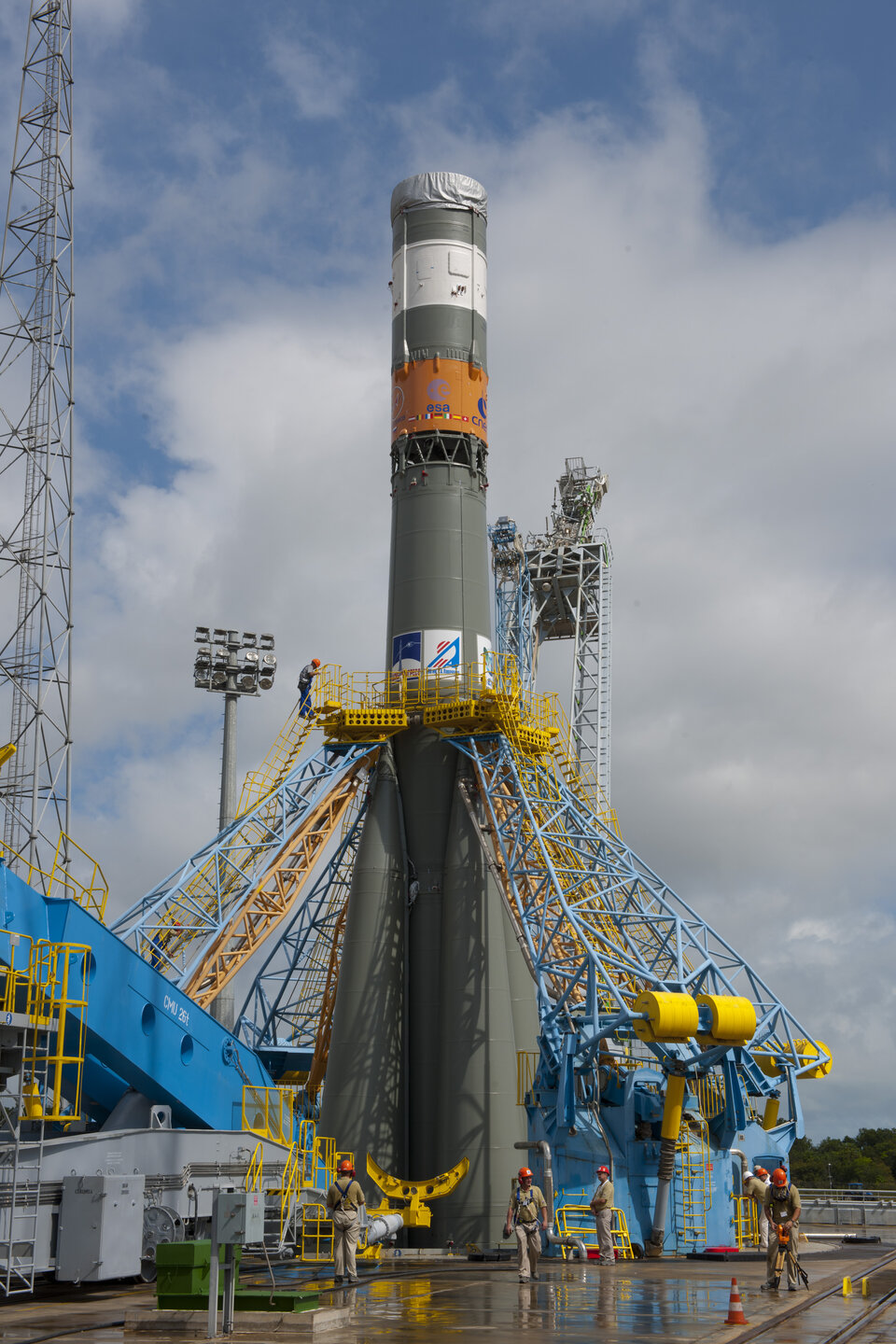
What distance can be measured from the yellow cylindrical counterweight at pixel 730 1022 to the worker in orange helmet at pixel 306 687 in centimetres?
1608

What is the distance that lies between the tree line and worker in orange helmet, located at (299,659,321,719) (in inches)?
1901

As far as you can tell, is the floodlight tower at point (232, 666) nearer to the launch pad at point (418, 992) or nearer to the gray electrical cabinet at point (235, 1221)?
the launch pad at point (418, 992)

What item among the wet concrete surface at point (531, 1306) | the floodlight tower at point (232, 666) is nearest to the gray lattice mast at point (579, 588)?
the floodlight tower at point (232, 666)

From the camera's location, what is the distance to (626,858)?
124 feet

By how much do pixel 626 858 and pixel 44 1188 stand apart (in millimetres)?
21551

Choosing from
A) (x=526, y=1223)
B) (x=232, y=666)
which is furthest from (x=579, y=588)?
(x=526, y=1223)

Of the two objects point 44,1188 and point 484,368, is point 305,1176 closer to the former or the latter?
point 44,1188

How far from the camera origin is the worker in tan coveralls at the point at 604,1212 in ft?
80.7

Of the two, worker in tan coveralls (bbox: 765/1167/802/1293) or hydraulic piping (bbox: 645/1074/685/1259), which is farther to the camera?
hydraulic piping (bbox: 645/1074/685/1259)

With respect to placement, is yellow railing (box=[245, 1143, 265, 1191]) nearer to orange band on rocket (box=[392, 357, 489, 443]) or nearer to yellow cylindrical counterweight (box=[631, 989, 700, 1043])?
yellow cylindrical counterweight (box=[631, 989, 700, 1043])

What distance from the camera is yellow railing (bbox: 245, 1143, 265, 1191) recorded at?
23688mm

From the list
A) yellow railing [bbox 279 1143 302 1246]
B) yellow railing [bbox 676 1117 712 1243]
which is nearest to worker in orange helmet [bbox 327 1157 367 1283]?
yellow railing [bbox 279 1143 302 1246]

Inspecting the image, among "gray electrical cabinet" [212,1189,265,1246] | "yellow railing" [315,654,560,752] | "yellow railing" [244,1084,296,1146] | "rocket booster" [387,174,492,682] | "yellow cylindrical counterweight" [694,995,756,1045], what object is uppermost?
"rocket booster" [387,174,492,682]

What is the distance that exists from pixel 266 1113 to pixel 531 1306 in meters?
9.65
